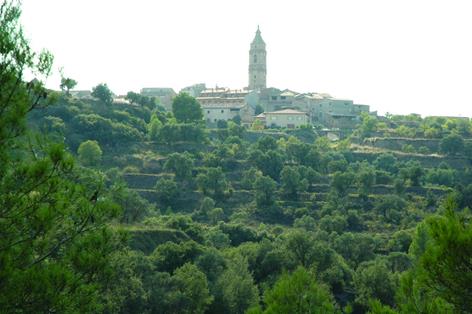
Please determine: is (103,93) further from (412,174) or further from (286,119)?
(412,174)

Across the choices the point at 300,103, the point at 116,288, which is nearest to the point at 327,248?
the point at 116,288

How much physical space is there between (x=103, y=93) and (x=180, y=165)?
22.5 m

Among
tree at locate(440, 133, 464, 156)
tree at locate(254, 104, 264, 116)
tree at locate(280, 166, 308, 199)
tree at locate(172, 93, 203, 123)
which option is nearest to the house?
tree at locate(254, 104, 264, 116)

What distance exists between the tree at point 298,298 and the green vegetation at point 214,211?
0.24 ft

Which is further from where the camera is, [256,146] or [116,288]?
[256,146]

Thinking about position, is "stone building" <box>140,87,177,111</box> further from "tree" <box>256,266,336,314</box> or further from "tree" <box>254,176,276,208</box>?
"tree" <box>256,266,336,314</box>

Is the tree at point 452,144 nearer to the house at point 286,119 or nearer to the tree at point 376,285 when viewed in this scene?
the house at point 286,119

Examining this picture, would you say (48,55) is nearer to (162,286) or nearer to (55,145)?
(55,145)

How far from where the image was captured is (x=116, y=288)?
3538 cm

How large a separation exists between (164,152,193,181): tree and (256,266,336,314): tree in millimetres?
47970

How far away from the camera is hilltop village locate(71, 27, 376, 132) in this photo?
4099 inches

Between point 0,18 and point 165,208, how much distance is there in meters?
55.1

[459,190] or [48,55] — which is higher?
[48,55]

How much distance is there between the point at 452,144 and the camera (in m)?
84.4
